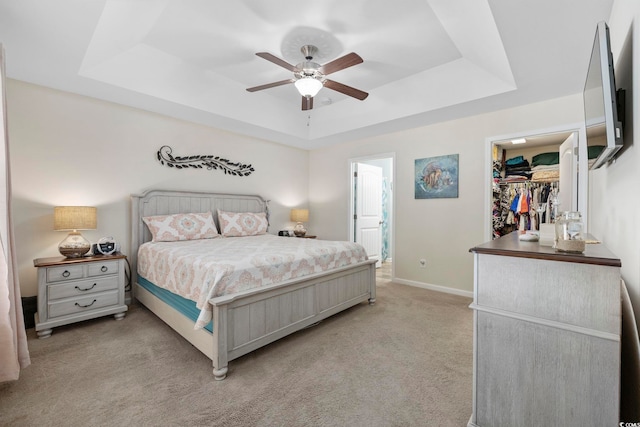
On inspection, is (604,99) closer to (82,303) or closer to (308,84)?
(308,84)

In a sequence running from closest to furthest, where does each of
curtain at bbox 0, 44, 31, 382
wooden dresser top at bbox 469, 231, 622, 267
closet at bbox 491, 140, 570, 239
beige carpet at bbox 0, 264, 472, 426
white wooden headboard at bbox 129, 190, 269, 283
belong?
wooden dresser top at bbox 469, 231, 622, 267
beige carpet at bbox 0, 264, 472, 426
curtain at bbox 0, 44, 31, 382
white wooden headboard at bbox 129, 190, 269, 283
closet at bbox 491, 140, 570, 239

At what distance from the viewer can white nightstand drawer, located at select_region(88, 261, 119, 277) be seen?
275 centimetres

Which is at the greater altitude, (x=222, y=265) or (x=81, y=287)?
(x=222, y=265)

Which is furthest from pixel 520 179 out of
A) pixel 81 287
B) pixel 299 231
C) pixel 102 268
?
pixel 81 287

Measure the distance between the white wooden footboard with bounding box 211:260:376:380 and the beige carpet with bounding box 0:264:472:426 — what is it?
0.14m

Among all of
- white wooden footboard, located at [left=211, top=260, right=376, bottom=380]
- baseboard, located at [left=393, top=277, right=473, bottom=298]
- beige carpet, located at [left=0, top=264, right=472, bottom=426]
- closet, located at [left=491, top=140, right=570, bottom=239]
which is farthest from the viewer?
closet, located at [left=491, top=140, right=570, bottom=239]

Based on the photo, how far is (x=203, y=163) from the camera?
13.6ft

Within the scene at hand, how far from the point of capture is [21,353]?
1.89m

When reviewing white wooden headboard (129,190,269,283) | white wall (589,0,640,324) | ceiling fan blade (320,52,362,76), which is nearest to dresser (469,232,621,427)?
white wall (589,0,640,324)

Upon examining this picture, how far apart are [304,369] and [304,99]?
2.42m

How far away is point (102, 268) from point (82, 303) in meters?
0.35

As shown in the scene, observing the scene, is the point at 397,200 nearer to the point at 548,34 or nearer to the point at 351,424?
the point at 548,34

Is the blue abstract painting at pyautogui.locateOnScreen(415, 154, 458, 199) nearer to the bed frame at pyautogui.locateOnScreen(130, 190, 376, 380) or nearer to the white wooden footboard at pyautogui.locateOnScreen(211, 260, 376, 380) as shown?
the bed frame at pyautogui.locateOnScreen(130, 190, 376, 380)

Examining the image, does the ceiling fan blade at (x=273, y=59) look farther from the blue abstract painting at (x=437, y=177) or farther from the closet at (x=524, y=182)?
the closet at (x=524, y=182)
